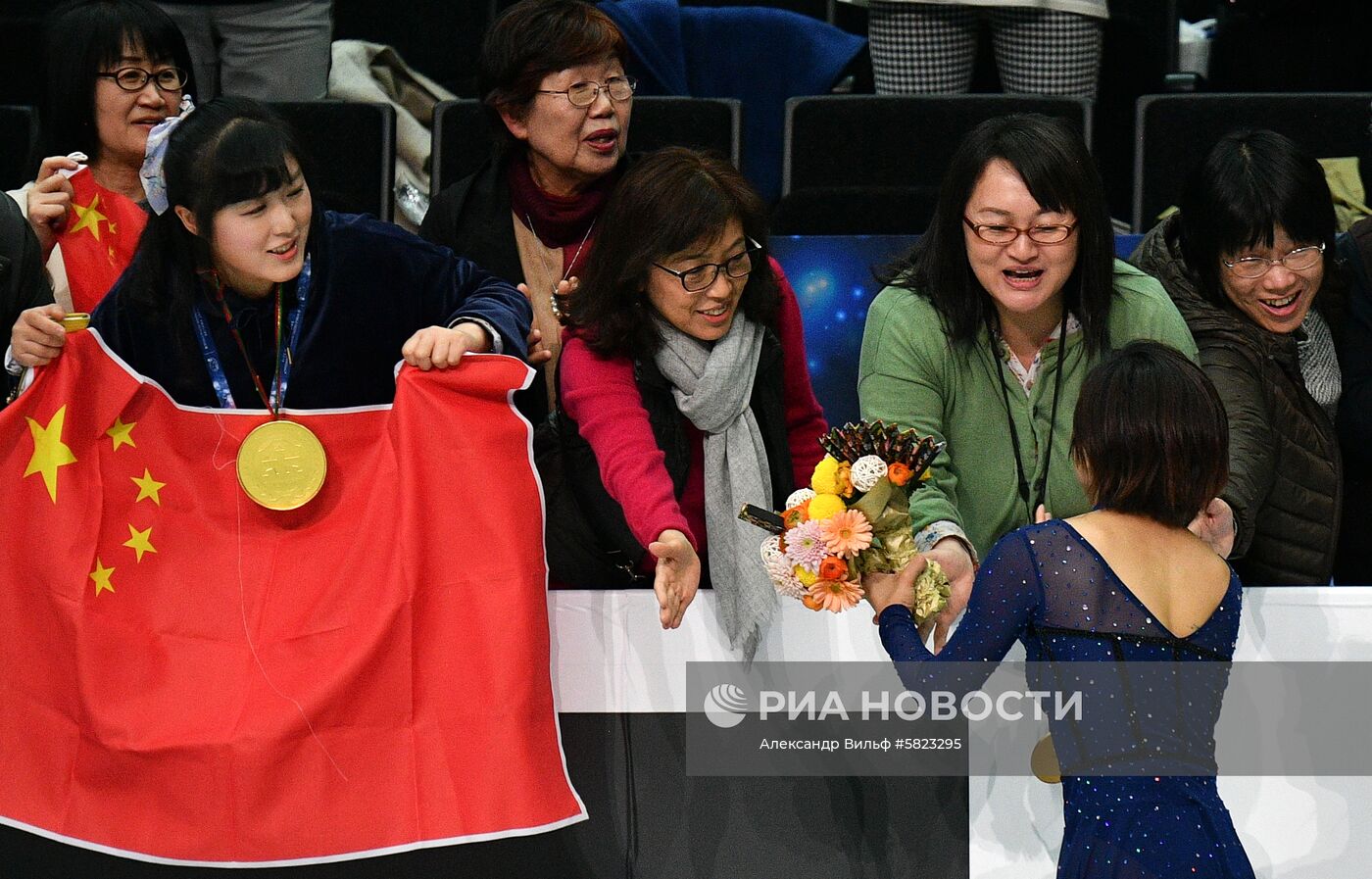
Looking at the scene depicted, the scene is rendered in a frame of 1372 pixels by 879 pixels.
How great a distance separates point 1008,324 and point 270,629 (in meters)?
1.36

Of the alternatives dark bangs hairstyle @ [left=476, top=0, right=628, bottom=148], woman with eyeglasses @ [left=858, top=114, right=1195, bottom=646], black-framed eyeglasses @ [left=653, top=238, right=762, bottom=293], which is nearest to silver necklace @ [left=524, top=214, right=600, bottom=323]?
dark bangs hairstyle @ [left=476, top=0, right=628, bottom=148]

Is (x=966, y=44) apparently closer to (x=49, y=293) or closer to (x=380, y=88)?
(x=380, y=88)

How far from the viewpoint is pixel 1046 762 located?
8.89ft

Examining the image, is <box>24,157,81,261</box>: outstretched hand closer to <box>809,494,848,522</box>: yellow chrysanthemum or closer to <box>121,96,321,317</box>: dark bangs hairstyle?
<box>121,96,321,317</box>: dark bangs hairstyle

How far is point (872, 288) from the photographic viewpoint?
3570 mm

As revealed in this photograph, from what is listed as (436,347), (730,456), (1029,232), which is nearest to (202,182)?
(436,347)

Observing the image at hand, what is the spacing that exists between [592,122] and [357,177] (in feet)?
3.65

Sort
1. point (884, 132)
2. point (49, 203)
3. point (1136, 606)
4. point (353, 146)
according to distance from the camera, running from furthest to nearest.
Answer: point (353, 146)
point (884, 132)
point (49, 203)
point (1136, 606)

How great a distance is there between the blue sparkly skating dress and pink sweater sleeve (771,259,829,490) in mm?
652

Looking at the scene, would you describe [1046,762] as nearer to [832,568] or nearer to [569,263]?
[832,568]

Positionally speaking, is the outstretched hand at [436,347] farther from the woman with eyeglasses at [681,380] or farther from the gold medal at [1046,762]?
the gold medal at [1046,762]

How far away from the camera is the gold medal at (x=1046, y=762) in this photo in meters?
2.70

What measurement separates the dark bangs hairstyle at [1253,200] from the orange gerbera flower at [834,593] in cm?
105

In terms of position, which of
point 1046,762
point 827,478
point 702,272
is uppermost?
point 702,272
